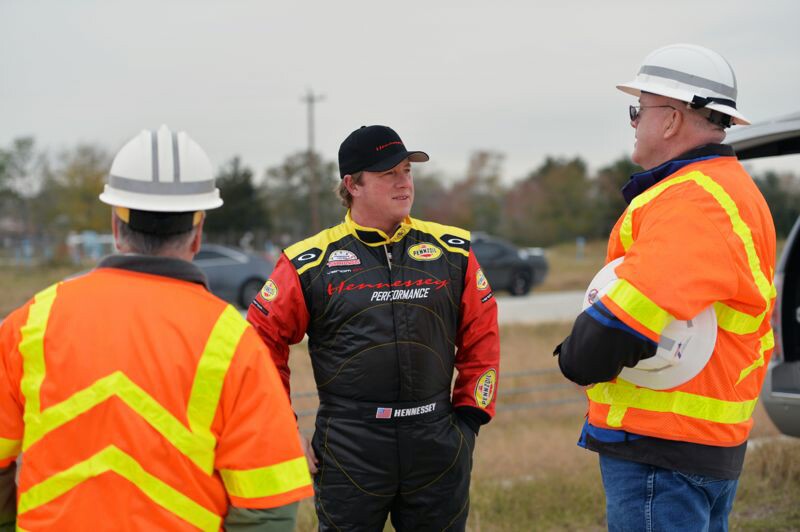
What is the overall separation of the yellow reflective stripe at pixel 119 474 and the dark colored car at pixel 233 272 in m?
14.4

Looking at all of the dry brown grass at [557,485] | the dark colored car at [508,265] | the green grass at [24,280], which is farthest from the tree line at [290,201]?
the dry brown grass at [557,485]

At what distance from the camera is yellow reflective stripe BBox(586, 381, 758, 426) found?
2.38 meters

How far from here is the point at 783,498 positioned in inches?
204

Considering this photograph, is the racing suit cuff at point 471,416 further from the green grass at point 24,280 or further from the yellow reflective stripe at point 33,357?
the green grass at point 24,280

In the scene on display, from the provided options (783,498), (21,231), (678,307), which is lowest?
(21,231)

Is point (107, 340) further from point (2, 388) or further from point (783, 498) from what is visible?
point (783, 498)

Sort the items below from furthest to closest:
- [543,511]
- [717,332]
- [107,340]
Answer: [543,511]
[717,332]
[107,340]

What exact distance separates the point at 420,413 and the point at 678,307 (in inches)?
47.7

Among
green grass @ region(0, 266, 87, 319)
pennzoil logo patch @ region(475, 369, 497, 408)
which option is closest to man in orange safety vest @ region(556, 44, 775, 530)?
pennzoil logo patch @ region(475, 369, 497, 408)

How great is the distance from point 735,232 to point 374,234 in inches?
55.5

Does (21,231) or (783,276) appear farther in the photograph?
(21,231)

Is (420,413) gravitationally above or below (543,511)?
above

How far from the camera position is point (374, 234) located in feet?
10.4

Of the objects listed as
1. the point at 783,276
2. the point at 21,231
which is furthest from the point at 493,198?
the point at 783,276
